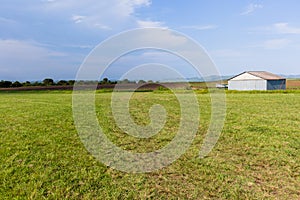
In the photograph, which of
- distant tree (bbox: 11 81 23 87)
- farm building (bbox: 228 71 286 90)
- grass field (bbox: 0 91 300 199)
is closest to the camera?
grass field (bbox: 0 91 300 199)

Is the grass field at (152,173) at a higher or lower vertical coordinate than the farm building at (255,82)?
Result: lower

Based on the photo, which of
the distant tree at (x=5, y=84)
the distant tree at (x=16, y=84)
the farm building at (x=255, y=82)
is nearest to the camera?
the distant tree at (x=5, y=84)

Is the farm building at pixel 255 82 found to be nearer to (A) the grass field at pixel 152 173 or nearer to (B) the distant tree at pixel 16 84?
(B) the distant tree at pixel 16 84

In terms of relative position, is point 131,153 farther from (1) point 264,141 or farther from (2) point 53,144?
(1) point 264,141

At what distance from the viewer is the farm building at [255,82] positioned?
147 ft

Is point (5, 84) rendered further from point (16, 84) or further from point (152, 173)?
point (152, 173)

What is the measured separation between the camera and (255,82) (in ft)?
149

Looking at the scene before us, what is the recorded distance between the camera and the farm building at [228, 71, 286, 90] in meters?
44.7

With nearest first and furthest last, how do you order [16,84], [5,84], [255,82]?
[5,84] < [16,84] < [255,82]

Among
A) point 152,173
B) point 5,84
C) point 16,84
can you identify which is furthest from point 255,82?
→ point 152,173

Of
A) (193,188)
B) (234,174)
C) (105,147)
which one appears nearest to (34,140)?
(105,147)

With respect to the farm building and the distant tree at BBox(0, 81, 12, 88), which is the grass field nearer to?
the distant tree at BBox(0, 81, 12, 88)

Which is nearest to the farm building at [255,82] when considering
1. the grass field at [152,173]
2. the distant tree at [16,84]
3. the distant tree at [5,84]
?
the distant tree at [16,84]

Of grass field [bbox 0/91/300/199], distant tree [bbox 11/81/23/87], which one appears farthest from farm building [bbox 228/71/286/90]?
grass field [bbox 0/91/300/199]
